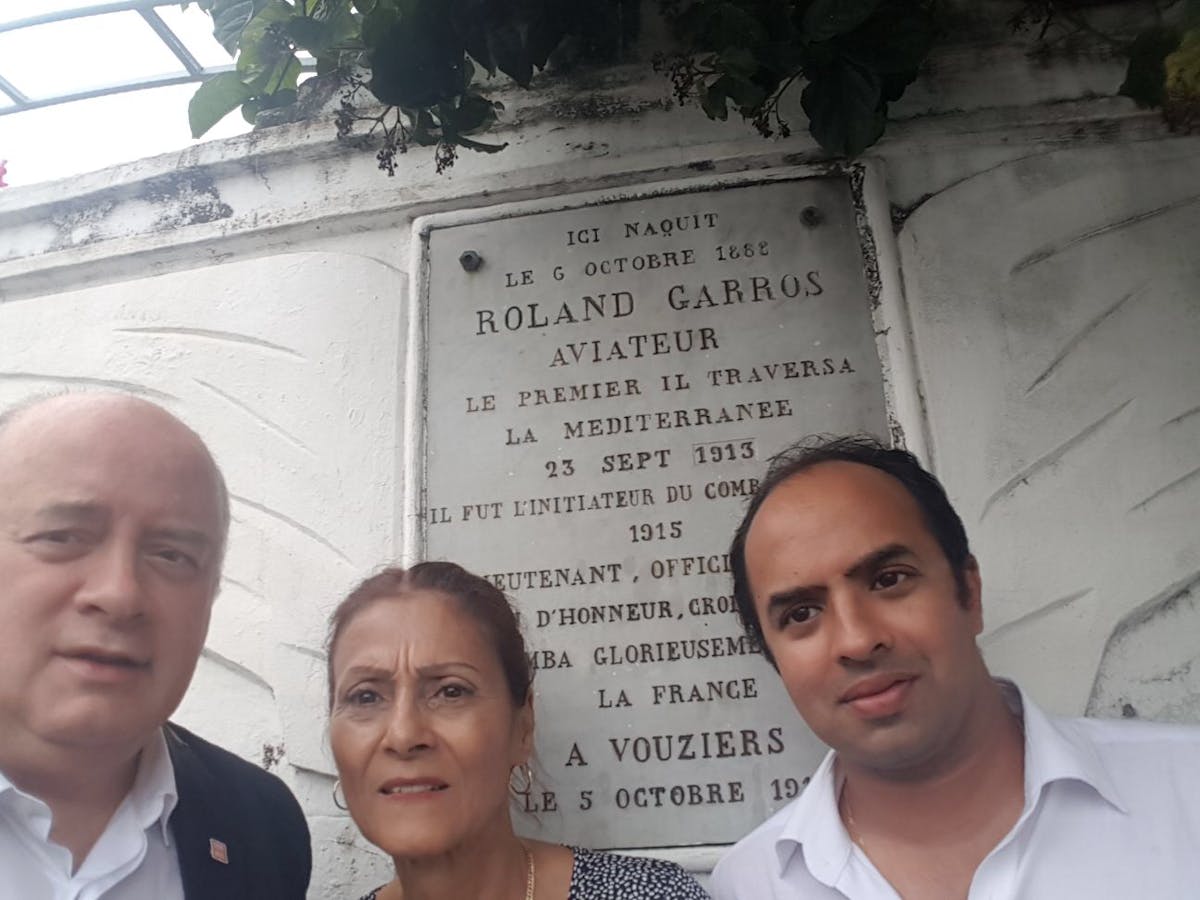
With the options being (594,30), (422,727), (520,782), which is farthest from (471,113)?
(520,782)

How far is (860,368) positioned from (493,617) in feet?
4.04

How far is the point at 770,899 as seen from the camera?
68.2 inches

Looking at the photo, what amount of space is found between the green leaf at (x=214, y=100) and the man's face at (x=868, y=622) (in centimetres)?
189

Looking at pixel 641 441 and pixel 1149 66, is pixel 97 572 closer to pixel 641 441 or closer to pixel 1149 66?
pixel 641 441

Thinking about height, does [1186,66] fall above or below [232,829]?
above

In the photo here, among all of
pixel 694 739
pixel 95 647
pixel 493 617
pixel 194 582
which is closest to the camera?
pixel 95 647

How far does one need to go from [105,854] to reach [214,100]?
1949 mm

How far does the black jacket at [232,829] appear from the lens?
62.4 inches

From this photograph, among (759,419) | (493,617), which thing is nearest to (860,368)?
(759,419)

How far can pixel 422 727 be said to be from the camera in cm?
170

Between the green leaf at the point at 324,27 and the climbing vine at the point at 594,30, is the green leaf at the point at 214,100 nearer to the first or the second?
the climbing vine at the point at 594,30

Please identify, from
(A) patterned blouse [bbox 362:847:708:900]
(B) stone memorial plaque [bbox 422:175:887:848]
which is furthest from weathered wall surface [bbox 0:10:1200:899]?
(A) patterned blouse [bbox 362:847:708:900]

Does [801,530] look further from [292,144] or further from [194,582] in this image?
[292,144]

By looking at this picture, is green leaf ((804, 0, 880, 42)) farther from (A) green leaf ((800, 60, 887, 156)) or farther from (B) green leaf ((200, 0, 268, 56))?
(B) green leaf ((200, 0, 268, 56))
